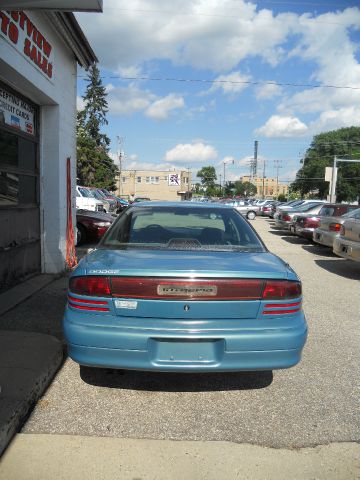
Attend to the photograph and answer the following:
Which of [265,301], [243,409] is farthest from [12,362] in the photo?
[265,301]

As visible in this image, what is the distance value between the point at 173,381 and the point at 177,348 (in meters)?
0.86

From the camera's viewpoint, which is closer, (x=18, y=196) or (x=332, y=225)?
(x=18, y=196)

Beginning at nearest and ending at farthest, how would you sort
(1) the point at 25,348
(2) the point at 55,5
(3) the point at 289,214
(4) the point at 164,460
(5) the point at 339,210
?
(4) the point at 164,460 → (1) the point at 25,348 → (2) the point at 55,5 → (5) the point at 339,210 → (3) the point at 289,214

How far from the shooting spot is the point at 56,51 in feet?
25.5

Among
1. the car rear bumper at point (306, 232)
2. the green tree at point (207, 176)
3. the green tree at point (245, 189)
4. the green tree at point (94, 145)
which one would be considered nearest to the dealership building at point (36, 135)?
the car rear bumper at point (306, 232)

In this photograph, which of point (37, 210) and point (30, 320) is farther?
point (37, 210)

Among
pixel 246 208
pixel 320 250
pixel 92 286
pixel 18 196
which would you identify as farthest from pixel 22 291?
pixel 246 208

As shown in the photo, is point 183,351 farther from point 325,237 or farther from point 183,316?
point 325,237

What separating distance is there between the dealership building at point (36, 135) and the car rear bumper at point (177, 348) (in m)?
3.85

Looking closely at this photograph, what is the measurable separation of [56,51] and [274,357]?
6.64 m

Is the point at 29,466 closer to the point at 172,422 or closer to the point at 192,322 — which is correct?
the point at 172,422

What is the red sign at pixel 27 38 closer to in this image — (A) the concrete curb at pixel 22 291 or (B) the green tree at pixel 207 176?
(A) the concrete curb at pixel 22 291

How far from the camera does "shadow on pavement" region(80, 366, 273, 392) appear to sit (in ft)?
12.5

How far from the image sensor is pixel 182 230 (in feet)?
15.1
